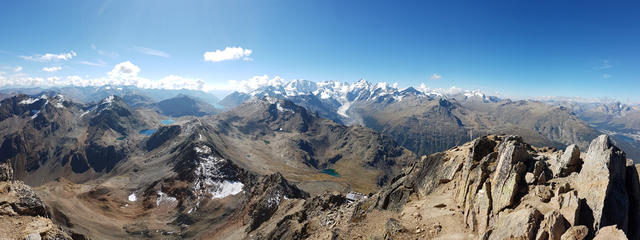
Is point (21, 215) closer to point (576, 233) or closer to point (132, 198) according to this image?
point (576, 233)

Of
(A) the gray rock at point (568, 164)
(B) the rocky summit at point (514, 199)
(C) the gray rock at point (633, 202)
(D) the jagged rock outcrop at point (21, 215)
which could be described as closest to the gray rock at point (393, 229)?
(B) the rocky summit at point (514, 199)

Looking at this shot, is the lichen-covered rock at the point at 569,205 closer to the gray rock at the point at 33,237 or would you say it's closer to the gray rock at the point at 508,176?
the gray rock at the point at 508,176

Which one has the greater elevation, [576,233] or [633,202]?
[633,202]

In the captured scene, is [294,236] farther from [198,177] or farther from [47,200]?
[198,177]

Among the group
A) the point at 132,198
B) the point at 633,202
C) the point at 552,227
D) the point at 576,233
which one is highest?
the point at 633,202

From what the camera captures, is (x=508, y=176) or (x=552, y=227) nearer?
(x=552, y=227)

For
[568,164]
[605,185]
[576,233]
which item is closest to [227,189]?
[568,164]

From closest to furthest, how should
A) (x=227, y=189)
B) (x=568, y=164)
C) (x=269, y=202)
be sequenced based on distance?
1. (x=568, y=164)
2. (x=269, y=202)
3. (x=227, y=189)
